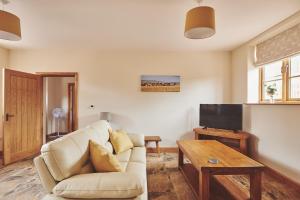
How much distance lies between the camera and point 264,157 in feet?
10.7

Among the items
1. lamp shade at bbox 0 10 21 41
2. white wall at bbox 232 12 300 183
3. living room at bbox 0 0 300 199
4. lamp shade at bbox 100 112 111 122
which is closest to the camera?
lamp shade at bbox 0 10 21 41

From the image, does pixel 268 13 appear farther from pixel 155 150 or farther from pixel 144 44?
pixel 155 150

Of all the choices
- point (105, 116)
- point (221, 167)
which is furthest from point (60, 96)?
point (221, 167)

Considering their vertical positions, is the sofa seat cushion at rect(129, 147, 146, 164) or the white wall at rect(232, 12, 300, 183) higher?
the white wall at rect(232, 12, 300, 183)

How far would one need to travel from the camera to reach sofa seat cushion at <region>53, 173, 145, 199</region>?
136 centimetres

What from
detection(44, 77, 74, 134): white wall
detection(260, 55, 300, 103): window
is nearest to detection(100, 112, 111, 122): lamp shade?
detection(44, 77, 74, 134): white wall

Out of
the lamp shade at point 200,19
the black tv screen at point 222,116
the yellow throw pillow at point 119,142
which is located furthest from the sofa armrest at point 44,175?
the black tv screen at point 222,116

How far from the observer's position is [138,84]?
4.49 meters

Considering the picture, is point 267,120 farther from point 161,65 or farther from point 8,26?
point 8,26

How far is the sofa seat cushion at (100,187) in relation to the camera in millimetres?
1359

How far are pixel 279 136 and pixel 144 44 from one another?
2997 mm

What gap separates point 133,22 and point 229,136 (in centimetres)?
279

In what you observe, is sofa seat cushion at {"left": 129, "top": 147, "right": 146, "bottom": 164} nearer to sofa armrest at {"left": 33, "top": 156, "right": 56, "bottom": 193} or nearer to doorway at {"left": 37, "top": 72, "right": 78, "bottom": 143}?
sofa armrest at {"left": 33, "top": 156, "right": 56, "bottom": 193}

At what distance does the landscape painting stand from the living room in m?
0.10
